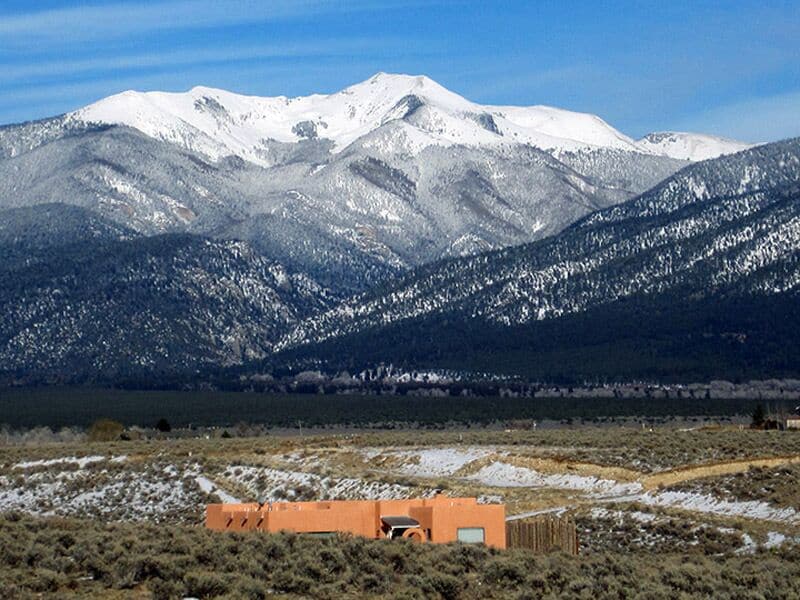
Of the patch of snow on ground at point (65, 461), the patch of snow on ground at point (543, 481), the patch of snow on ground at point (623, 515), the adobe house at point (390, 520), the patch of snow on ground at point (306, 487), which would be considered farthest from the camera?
the patch of snow on ground at point (65, 461)

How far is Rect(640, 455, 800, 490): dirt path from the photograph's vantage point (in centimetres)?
6056

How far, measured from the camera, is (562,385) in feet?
650

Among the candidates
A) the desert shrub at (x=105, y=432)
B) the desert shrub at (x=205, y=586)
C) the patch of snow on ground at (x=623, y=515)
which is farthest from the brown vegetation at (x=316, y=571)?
the desert shrub at (x=105, y=432)

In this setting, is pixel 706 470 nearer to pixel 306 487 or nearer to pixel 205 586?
pixel 306 487

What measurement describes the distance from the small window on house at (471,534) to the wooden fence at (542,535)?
1.06 m

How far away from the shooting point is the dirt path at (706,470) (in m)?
60.6

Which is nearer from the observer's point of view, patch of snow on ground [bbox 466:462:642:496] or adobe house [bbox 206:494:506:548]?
adobe house [bbox 206:494:506:548]

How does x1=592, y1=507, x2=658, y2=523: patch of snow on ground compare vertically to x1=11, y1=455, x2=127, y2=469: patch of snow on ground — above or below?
below

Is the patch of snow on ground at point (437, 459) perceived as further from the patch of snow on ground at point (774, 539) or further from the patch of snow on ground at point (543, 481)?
the patch of snow on ground at point (774, 539)

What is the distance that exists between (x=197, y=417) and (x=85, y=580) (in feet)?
406

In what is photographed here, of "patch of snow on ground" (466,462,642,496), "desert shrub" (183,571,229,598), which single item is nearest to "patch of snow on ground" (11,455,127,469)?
"patch of snow on ground" (466,462,642,496)

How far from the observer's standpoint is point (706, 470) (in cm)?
6231

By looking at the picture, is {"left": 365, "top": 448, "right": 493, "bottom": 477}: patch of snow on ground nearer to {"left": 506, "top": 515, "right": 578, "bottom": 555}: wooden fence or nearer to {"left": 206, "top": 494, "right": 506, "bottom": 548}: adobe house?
{"left": 506, "top": 515, "right": 578, "bottom": 555}: wooden fence

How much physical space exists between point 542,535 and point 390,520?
3.73 meters
